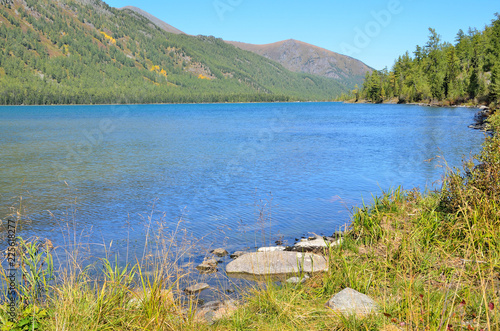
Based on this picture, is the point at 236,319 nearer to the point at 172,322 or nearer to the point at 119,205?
the point at 172,322

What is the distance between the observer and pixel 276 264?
8781 millimetres

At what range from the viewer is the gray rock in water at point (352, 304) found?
16.8ft

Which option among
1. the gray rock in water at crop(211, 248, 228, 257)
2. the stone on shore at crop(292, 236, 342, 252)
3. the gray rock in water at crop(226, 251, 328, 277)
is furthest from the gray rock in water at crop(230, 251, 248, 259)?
the stone on shore at crop(292, 236, 342, 252)

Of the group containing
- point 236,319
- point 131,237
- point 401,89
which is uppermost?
point 401,89

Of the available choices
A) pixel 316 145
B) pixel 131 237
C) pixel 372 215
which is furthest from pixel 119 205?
pixel 316 145

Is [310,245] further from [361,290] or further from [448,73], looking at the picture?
[448,73]

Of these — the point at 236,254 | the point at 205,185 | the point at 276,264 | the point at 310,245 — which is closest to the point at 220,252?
the point at 236,254

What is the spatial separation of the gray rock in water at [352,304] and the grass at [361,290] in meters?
0.11

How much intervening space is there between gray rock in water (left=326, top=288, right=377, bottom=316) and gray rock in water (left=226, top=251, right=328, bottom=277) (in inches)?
94.6

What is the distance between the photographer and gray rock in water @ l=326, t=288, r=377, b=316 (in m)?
5.13

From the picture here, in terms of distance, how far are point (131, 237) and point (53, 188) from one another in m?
8.63

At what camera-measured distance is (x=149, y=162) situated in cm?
2666

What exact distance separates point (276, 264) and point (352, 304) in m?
3.53

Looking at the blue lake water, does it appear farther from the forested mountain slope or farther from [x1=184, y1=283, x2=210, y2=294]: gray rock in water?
the forested mountain slope
